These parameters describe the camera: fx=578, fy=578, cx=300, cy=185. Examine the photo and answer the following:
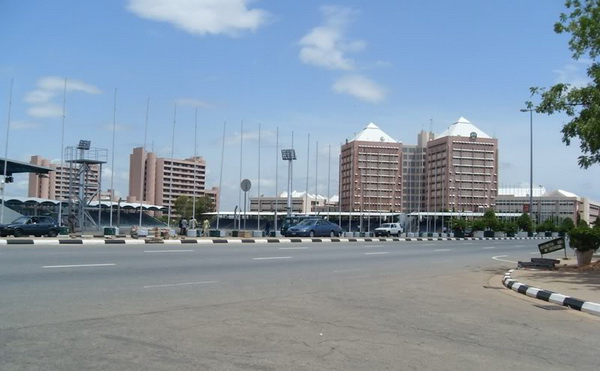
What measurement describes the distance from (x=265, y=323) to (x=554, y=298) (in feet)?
22.1

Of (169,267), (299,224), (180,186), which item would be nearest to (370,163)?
(180,186)

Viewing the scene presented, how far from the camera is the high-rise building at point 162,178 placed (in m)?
111

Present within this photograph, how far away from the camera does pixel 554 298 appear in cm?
1170

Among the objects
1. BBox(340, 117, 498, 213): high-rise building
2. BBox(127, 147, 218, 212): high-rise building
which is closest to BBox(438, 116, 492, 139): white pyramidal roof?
BBox(340, 117, 498, 213): high-rise building

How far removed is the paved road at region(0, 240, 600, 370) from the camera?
6.00 meters

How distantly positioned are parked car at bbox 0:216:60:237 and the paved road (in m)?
16.7

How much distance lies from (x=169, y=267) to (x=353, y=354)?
9960mm

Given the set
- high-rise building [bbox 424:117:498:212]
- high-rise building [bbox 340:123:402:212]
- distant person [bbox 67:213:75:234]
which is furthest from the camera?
high-rise building [bbox 424:117:498:212]

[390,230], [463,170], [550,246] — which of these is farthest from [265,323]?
[463,170]

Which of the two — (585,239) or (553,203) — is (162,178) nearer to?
(553,203)

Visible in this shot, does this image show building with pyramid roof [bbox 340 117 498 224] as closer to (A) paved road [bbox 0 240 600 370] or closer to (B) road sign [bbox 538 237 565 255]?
(B) road sign [bbox 538 237 565 255]

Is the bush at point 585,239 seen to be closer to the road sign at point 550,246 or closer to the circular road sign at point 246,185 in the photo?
the road sign at point 550,246

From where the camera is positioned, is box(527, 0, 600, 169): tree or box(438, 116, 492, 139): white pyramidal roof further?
box(438, 116, 492, 139): white pyramidal roof

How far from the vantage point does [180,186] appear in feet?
413
